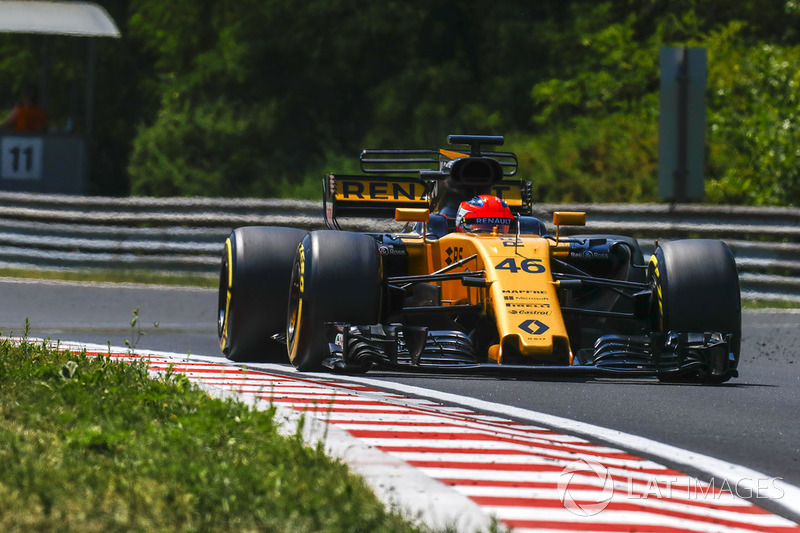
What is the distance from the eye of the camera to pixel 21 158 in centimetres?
2441

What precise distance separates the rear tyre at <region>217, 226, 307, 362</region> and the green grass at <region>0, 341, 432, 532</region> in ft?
9.47

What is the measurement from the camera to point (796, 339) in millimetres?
13172

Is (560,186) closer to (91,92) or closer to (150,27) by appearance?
(91,92)

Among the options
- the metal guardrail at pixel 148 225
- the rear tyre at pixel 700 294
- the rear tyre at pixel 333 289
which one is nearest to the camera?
the rear tyre at pixel 333 289

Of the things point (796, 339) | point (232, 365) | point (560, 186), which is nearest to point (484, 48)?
point (560, 186)

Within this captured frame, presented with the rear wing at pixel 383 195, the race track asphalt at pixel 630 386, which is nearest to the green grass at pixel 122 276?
the race track asphalt at pixel 630 386

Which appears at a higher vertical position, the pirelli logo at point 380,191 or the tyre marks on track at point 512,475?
the pirelli logo at point 380,191

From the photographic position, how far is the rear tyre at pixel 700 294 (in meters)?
9.57

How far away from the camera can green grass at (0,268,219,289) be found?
711 inches

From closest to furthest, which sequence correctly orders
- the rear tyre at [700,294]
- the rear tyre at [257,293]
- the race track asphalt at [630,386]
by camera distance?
the race track asphalt at [630,386], the rear tyre at [700,294], the rear tyre at [257,293]

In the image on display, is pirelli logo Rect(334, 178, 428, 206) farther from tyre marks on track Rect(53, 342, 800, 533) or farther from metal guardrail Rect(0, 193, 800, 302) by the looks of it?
metal guardrail Rect(0, 193, 800, 302)

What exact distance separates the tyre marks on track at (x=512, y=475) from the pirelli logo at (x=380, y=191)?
173 inches

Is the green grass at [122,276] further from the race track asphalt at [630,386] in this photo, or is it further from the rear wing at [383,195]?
the rear wing at [383,195]

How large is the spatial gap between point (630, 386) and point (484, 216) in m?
1.90
